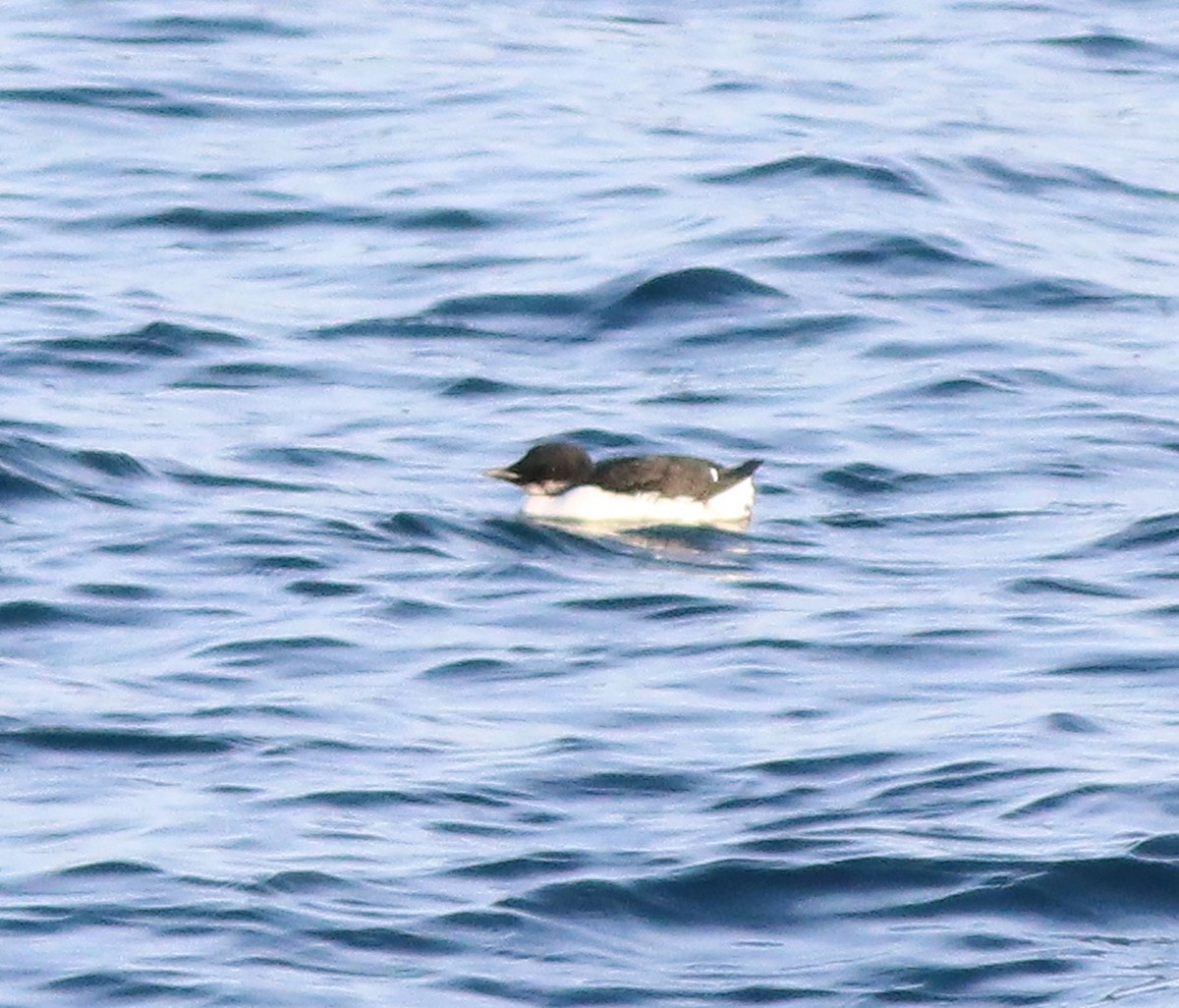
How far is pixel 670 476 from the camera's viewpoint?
44.0 feet

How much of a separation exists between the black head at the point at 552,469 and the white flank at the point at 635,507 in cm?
5

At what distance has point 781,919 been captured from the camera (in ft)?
28.7

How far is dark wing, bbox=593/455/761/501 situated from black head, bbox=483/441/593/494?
95 millimetres

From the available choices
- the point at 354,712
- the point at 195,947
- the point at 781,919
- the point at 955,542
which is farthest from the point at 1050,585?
the point at 195,947

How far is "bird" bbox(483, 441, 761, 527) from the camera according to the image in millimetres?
13320

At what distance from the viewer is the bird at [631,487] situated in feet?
43.7

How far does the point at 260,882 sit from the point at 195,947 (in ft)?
1.44

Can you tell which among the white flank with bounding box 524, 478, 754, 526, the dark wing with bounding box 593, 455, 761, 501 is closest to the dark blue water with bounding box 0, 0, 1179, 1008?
the white flank with bounding box 524, 478, 754, 526

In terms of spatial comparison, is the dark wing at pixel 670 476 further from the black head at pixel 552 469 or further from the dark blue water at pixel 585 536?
the dark blue water at pixel 585 536

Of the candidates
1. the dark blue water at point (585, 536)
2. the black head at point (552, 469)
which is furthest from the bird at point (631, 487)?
the dark blue water at point (585, 536)

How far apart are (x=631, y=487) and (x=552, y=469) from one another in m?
0.33

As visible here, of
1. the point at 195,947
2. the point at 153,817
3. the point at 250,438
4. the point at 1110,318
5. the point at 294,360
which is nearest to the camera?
the point at 195,947

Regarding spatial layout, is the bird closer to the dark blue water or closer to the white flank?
the white flank

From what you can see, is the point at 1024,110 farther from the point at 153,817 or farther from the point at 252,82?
the point at 153,817
